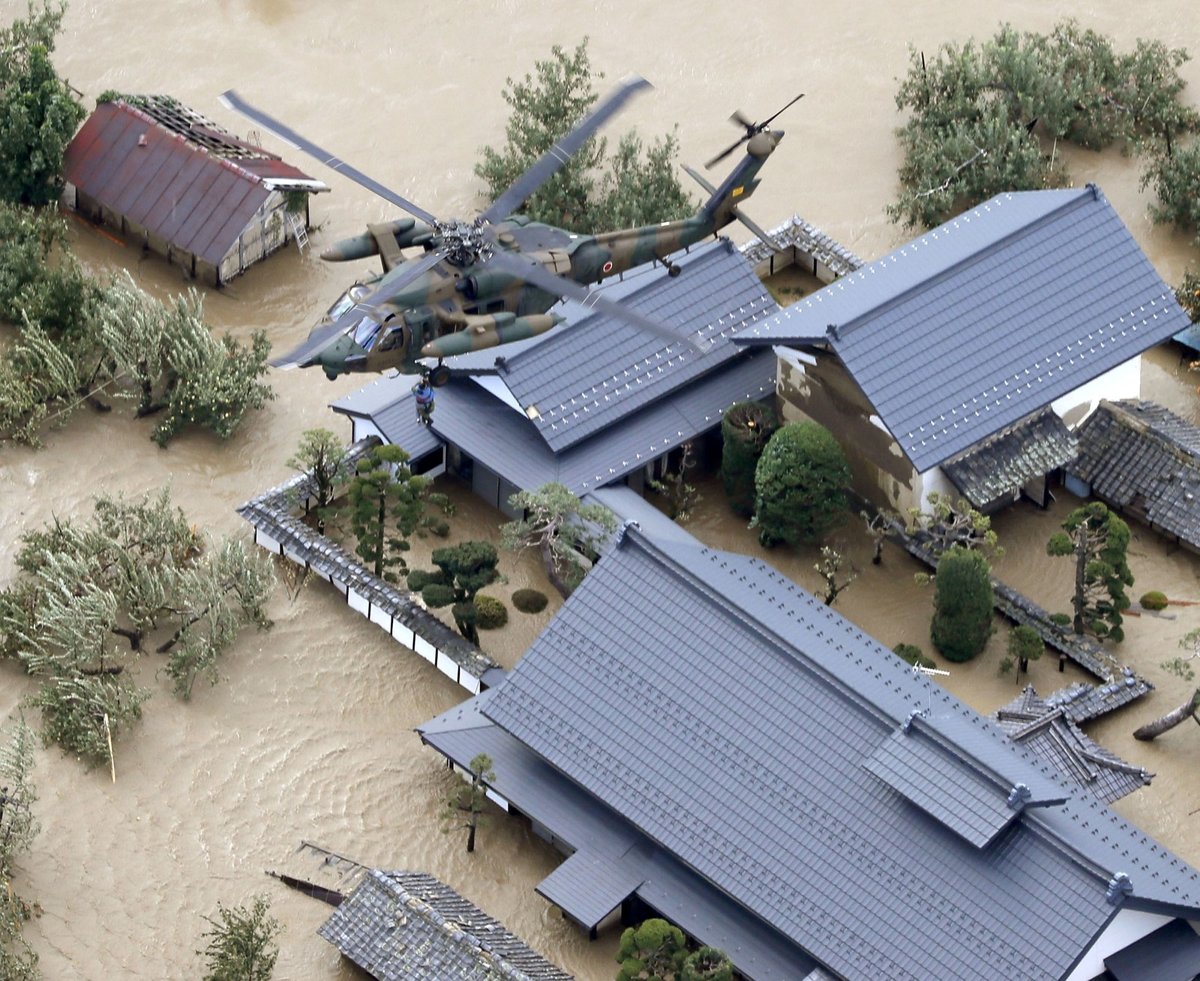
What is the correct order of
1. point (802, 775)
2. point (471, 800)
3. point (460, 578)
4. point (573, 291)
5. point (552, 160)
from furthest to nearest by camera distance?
point (552, 160)
point (460, 578)
point (573, 291)
point (471, 800)
point (802, 775)

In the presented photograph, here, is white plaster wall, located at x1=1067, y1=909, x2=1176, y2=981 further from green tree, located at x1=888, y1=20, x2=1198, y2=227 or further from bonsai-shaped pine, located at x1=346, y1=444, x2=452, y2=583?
green tree, located at x1=888, y1=20, x2=1198, y2=227

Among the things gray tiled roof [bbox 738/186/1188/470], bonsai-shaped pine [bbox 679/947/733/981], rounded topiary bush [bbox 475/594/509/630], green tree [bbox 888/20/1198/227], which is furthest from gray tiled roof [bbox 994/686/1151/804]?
green tree [bbox 888/20/1198/227]

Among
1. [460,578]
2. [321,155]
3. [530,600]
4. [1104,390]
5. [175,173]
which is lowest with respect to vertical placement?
[460,578]

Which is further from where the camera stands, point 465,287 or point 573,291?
point 465,287

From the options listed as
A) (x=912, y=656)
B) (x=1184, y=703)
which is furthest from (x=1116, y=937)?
(x=912, y=656)

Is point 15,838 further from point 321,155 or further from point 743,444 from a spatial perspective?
point 743,444

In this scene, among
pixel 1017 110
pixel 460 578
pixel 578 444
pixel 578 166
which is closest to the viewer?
pixel 460 578

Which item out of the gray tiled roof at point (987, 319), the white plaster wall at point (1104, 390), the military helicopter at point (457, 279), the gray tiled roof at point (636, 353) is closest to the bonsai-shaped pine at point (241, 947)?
the military helicopter at point (457, 279)
